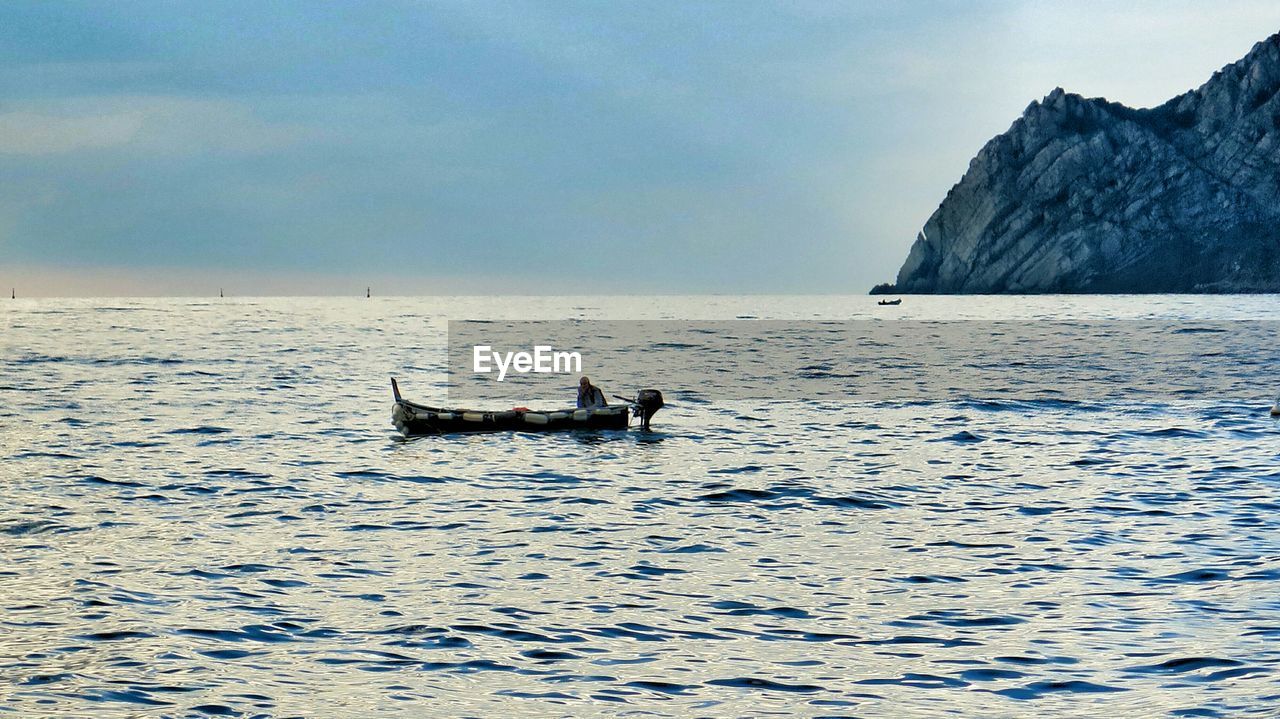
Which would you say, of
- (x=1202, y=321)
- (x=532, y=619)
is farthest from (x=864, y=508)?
(x=1202, y=321)

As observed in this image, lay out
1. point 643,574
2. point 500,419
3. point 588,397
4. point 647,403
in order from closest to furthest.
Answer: point 643,574 < point 500,419 < point 647,403 < point 588,397

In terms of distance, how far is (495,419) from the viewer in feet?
121

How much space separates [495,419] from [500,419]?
0.57ft

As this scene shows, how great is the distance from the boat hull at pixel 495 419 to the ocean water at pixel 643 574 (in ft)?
2.95

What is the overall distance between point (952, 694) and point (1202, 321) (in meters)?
144

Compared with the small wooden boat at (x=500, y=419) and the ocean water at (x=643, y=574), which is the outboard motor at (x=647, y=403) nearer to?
the small wooden boat at (x=500, y=419)

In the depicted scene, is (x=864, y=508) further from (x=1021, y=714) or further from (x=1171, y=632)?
(x=1021, y=714)

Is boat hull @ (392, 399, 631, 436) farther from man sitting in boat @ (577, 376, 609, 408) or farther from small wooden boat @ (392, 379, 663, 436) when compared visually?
man sitting in boat @ (577, 376, 609, 408)

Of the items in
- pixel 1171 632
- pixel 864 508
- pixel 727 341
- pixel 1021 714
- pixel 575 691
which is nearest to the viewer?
pixel 1021 714

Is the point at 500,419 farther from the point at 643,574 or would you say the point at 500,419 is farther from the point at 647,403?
the point at 643,574

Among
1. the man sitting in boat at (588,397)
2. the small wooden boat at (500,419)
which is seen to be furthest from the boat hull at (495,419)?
the man sitting in boat at (588,397)

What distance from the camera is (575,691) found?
1188cm

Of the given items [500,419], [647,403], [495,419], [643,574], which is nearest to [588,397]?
[647,403]

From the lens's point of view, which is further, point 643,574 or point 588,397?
point 588,397
